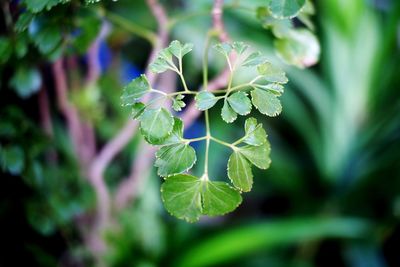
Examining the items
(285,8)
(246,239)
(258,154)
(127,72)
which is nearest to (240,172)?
(258,154)

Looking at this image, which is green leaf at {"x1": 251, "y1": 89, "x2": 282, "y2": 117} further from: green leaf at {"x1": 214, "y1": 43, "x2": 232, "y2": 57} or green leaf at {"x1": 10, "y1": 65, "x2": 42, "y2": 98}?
green leaf at {"x1": 10, "y1": 65, "x2": 42, "y2": 98}

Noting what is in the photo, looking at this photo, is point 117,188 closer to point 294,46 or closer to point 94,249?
point 94,249

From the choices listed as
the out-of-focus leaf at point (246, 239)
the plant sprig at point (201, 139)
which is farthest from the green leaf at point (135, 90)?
the out-of-focus leaf at point (246, 239)

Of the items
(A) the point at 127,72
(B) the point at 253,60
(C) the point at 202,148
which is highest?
(B) the point at 253,60

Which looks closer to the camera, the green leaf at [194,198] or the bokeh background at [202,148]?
the green leaf at [194,198]

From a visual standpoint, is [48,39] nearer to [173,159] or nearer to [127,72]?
[173,159]

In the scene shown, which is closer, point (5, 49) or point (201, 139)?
point (201, 139)

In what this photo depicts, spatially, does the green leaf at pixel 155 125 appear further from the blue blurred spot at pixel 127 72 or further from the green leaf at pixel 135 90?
the blue blurred spot at pixel 127 72
